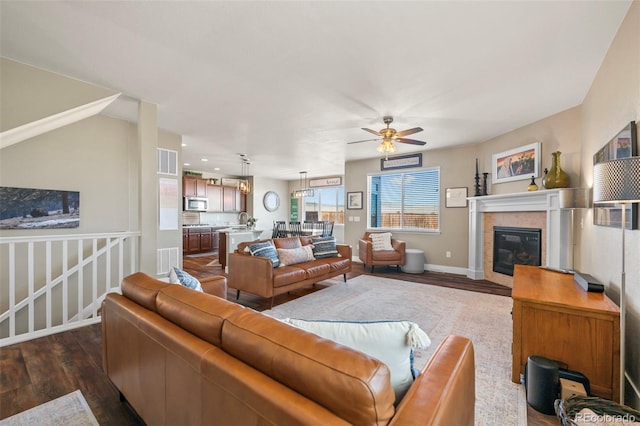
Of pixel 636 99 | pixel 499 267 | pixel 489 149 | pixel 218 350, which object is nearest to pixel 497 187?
pixel 489 149

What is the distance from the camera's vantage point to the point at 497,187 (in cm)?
491

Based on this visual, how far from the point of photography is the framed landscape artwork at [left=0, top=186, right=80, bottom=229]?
3.07 metres

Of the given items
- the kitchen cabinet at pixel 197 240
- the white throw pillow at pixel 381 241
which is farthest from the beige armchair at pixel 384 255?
the kitchen cabinet at pixel 197 240

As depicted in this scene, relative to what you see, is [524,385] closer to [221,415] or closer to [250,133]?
[221,415]

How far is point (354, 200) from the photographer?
711 cm

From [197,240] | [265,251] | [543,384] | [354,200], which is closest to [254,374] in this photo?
[543,384]

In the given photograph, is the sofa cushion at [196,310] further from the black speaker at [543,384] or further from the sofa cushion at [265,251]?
the sofa cushion at [265,251]

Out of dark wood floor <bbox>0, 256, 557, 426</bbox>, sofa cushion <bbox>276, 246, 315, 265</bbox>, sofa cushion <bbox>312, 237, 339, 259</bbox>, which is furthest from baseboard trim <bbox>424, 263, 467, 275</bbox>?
dark wood floor <bbox>0, 256, 557, 426</bbox>

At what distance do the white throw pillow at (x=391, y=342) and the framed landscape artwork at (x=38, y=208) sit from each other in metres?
4.02

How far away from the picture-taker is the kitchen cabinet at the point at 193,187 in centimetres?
802

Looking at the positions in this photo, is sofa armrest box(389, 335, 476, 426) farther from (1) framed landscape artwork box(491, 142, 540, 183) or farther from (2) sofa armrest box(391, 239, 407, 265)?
Result: (2) sofa armrest box(391, 239, 407, 265)

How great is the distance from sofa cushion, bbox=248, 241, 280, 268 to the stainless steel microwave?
5.04 meters

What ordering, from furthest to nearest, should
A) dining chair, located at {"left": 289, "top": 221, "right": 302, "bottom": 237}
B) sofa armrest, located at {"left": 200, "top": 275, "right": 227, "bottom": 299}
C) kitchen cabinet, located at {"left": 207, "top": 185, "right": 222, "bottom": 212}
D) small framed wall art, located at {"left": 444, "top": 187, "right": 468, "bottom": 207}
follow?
kitchen cabinet, located at {"left": 207, "top": 185, "right": 222, "bottom": 212}, dining chair, located at {"left": 289, "top": 221, "right": 302, "bottom": 237}, small framed wall art, located at {"left": 444, "top": 187, "right": 468, "bottom": 207}, sofa armrest, located at {"left": 200, "top": 275, "right": 227, "bottom": 299}

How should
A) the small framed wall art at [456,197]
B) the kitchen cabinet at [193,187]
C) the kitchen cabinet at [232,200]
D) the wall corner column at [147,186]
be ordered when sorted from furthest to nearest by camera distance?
1. the kitchen cabinet at [232,200]
2. the kitchen cabinet at [193,187]
3. the small framed wall art at [456,197]
4. the wall corner column at [147,186]
